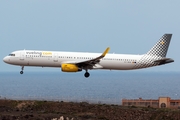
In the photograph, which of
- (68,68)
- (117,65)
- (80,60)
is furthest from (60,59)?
(117,65)

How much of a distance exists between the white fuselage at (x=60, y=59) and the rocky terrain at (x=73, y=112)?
6067 millimetres

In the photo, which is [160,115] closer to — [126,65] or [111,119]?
[111,119]

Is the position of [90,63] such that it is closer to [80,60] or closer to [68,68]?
[80,60]

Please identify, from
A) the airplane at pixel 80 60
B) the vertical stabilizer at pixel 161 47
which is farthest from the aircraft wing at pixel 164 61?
the vertical stabilizer at pixel 161 47

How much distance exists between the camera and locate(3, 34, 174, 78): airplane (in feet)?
221

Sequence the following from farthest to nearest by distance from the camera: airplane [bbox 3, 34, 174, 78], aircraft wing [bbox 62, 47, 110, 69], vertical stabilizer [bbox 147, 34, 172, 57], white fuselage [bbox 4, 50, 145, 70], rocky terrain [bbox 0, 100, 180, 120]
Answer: vertical stabilizer [bbox 147, 34, 172, 57] → white fuselage [bbox 4, 50, 145, 70] → airplane [bbox 3, 34, 174, 78] → aircraft wing [bbox 62, 47, 110, 69] → rocky terrain [bbox 0, 100, 180, 120]

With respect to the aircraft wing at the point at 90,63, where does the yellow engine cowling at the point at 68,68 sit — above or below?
below

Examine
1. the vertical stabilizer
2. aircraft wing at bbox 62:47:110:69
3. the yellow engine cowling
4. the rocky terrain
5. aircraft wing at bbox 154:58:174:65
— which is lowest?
the rocky terrain

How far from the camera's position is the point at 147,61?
71.8 metres

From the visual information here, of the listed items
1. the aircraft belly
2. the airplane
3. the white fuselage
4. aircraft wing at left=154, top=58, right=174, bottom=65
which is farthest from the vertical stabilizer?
the aircraft belly

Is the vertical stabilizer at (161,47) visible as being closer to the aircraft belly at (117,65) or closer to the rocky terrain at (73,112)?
the aircraft belly at (117,65)

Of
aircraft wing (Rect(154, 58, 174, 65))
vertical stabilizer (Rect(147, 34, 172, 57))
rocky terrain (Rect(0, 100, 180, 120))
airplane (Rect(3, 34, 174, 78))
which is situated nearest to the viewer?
rocky terrain (Rect(0, 100, 180, 120))

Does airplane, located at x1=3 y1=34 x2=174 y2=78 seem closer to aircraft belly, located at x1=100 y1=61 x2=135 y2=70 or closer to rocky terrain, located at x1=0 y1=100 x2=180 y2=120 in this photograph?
aircraft belly, located at x1=100 y1=61 x2=135 y2=70

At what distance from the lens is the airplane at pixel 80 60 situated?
67438 millimetres
